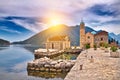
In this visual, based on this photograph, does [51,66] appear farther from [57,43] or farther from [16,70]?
[57,43]

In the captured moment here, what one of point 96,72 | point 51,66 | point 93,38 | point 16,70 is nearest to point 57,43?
point 93,38

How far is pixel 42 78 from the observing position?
17500 millimetres

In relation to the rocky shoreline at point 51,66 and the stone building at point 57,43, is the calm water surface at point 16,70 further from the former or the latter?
the stone building at point 57,43

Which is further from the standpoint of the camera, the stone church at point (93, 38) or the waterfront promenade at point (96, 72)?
the stone church at point (93, 38)

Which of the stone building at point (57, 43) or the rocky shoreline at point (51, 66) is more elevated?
the stone building at point (57, 43)

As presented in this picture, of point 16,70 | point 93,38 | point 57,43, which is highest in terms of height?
point 93,38

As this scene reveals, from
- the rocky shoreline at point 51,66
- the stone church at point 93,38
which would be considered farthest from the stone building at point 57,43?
the rocky shoreline at point 51,66

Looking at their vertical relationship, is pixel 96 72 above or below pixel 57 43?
below

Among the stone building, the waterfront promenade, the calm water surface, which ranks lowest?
the calm water surface

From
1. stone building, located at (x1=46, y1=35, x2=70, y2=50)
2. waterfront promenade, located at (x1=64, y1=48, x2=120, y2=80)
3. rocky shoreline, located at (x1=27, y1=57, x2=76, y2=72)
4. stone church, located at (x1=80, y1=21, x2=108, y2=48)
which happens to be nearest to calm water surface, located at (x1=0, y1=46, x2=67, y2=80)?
rocky shoreline, located at (x1=27, y1=57, x2=76, y2=72)

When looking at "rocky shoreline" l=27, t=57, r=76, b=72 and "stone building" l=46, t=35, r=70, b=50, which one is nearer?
"rocky shoreline" l=27, t=57, r=76, b=72

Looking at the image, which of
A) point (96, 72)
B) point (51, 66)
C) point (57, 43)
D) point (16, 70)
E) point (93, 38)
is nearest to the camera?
point (96, 72)

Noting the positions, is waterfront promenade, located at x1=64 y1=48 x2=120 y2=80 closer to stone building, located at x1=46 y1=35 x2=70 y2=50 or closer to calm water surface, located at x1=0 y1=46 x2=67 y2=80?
calm water surface, located at x1=0 y1=46 x2=67 y2=80

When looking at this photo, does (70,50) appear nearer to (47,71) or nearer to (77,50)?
(77,50)
